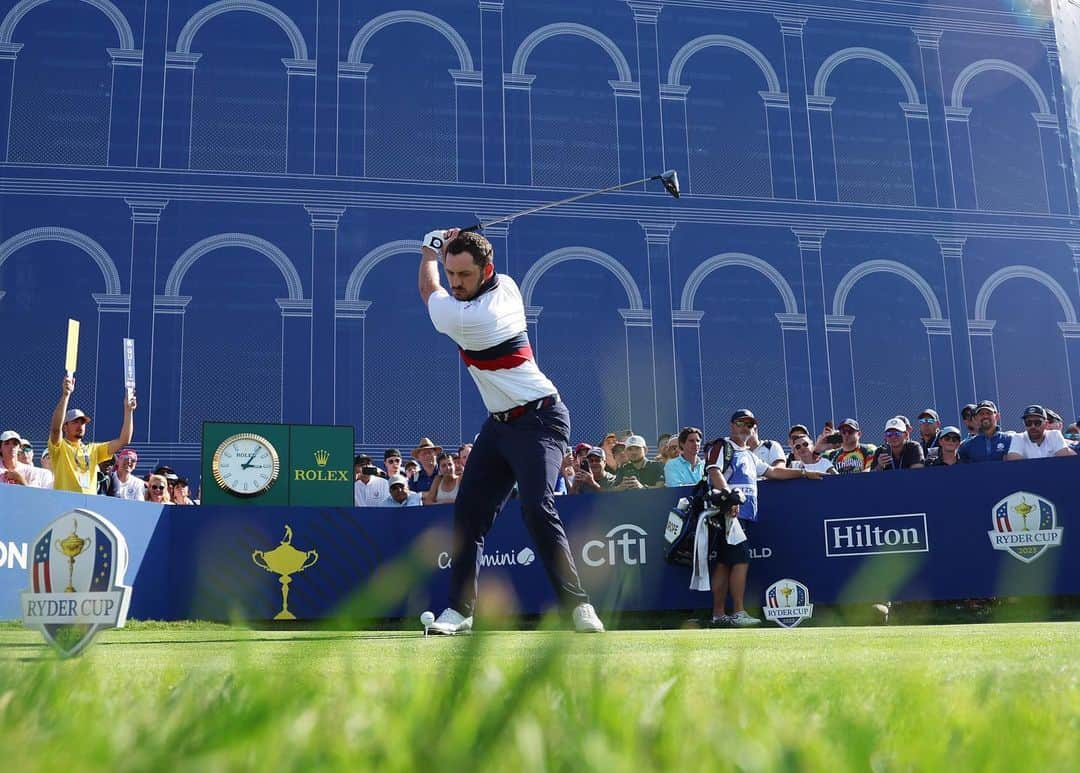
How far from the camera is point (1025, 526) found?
36.4 ft

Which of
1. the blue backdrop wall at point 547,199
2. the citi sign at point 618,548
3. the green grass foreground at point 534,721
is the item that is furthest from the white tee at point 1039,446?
the blue backdrop wall at point 547,199

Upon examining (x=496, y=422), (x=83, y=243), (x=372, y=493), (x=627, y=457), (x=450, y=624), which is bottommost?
(x=450, y=624)

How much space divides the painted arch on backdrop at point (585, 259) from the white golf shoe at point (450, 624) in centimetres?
1889

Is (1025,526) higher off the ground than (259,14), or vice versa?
(259,14)

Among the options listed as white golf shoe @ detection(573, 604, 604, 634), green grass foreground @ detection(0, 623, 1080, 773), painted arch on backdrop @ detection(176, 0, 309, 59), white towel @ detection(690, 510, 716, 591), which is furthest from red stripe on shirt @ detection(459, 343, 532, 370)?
painted arch on backdrop @ detection(176, 0, 309, 59)

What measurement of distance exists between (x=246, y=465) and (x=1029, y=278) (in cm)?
2068

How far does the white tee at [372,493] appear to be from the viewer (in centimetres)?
1612

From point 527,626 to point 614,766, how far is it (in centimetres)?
1205

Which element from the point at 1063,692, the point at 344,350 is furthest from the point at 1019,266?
the point at 1063,692

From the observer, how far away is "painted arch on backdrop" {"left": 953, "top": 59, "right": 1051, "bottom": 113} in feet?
95.1

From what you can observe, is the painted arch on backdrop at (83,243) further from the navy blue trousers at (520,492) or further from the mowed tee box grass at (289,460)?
the navy blue trousers at (520,492)

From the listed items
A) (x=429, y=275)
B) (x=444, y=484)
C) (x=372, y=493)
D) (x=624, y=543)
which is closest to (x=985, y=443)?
(x=624, y=543)

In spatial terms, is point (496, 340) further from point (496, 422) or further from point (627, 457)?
point (627, 457)

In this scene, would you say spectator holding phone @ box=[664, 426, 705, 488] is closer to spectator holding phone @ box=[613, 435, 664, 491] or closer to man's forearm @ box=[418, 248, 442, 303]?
spectator holding phone @ box=[613, 435, 664, 491]
